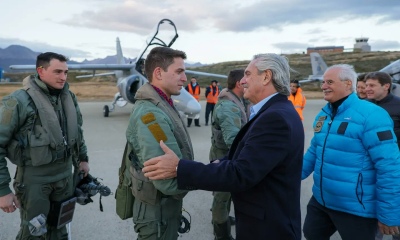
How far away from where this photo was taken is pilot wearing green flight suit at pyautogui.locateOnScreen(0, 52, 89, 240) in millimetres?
2428

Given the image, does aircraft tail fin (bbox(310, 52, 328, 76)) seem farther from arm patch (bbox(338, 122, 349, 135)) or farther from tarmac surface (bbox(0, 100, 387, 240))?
arm patch (bbox(338, 122, 349, 135))

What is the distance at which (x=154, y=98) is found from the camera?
188cm

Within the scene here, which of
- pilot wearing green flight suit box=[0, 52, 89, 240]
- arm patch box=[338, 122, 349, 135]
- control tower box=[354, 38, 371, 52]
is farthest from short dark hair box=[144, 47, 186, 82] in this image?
control tower box=[354, 38, 371, 52]

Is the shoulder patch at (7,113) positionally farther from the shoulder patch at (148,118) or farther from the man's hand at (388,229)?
the man's hand at (388,229)

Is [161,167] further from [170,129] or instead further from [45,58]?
[45,58]

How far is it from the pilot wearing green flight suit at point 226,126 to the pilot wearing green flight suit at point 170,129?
1150 millimetres

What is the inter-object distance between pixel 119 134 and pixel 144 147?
8426mm

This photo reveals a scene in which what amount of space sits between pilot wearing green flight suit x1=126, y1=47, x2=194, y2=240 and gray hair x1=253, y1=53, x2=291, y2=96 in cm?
58

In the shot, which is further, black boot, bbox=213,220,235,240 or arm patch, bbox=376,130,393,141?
black boot, bbox=213,220,235,240

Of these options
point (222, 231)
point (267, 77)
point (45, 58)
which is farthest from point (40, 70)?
point (222, 231)

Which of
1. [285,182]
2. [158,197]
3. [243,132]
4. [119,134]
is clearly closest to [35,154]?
[158,197]

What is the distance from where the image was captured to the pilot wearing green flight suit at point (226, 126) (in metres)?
3.08

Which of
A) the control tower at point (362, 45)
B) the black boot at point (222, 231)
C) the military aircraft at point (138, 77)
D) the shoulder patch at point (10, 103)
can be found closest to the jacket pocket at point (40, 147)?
the shoulder patch at point (10, 103)

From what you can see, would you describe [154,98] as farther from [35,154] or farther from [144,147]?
[35,154]
